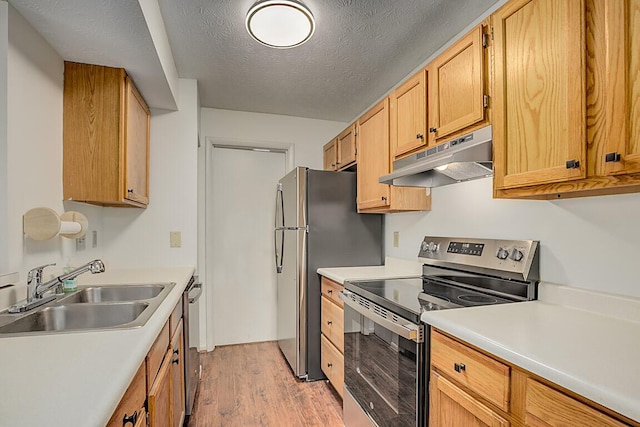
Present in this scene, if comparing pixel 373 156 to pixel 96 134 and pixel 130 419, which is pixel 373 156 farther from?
pixel 130 419

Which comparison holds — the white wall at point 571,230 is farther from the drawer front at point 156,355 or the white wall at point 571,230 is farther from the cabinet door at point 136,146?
the cabinet door at point 136,146

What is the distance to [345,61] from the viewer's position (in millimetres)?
2346

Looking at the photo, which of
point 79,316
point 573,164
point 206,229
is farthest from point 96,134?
point 573,164

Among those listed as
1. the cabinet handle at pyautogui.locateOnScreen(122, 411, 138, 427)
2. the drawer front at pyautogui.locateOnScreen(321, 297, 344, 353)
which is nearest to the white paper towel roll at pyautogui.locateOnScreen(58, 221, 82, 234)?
the cabinet handle at pyautogui.locateOnScreen(122, 411, 138, 427)

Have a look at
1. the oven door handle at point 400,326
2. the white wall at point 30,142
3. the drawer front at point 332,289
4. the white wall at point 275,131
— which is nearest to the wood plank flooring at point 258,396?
the drawer front at point 332,289

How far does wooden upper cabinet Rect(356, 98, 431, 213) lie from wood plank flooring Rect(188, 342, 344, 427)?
139cm

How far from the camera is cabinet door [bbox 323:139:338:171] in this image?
10.3ft

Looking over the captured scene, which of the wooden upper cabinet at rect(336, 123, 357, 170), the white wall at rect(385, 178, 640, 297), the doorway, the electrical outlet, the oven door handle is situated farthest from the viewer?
the doorway

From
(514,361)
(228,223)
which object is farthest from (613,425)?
(228,223)

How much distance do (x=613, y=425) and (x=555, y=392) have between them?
5.0 inches

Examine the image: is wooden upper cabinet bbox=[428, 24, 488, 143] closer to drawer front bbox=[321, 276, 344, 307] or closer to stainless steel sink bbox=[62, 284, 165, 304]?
drawer front bbox=[321, 276, 344, 307]

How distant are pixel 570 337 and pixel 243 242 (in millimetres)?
2879

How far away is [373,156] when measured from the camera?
95.3 inches

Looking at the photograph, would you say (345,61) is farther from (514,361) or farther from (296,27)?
(514,361)
